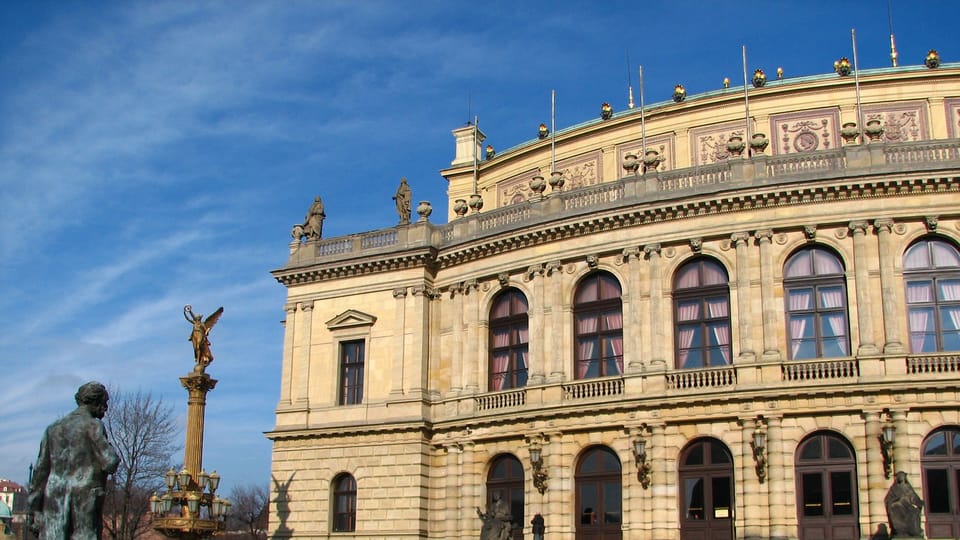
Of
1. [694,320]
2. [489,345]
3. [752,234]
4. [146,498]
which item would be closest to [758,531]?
[694,320]

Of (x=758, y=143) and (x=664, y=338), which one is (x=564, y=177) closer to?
(x=758, y=143)

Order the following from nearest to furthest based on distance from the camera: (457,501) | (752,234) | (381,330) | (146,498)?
(752,234) → (457,501) → (381,330) → (146,498)

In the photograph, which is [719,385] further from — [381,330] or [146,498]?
[146,498]

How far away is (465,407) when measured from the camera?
3741 centimetres

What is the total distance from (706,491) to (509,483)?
6.98m

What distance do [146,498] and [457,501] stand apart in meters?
30.1

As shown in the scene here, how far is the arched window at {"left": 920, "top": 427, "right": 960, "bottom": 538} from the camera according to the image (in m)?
29.6

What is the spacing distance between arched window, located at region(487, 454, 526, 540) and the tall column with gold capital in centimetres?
966

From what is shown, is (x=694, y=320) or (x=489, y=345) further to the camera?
(x=489, y=345)

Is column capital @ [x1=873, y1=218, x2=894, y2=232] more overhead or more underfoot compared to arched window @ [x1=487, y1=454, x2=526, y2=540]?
more overhead

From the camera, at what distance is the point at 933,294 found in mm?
31625

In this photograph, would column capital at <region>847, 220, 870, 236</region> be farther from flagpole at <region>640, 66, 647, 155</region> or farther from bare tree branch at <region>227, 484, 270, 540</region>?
bare tree branch at <region>227, 484, 270, 540</region>

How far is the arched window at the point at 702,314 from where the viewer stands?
33.3m

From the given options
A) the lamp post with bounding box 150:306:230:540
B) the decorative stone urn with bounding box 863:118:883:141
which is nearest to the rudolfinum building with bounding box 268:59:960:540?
the decorative stone urn with bounding box 863:118:883:141
